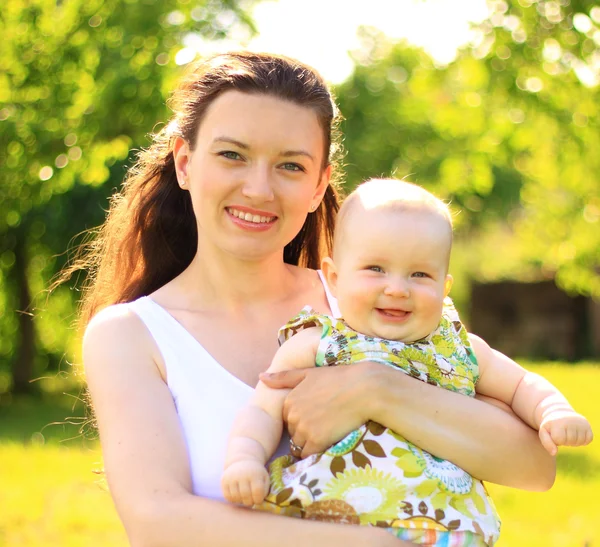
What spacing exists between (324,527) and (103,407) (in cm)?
67

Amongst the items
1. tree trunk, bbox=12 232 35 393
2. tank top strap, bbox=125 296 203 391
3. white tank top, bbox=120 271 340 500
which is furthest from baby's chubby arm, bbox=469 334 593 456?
tree trunk, bbox=12 232 35 393

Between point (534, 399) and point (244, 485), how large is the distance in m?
0.84

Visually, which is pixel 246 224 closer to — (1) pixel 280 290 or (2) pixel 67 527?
(1) pixel 280 290

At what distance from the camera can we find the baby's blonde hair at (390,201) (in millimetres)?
2322

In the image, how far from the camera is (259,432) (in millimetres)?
2191

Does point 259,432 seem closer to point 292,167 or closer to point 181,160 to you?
point 292,167

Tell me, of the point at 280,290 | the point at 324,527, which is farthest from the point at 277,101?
the point at 324,527

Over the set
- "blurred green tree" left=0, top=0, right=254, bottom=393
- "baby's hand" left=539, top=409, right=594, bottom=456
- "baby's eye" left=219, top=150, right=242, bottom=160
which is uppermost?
"blurred green tree" left=0, top=0, right=254, bottom=393

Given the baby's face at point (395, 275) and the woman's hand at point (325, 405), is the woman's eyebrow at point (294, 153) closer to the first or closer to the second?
the baby's face at point (395, 275)

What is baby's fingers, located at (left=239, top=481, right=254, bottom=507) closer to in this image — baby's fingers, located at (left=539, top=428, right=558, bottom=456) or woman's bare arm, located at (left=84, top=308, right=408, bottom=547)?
woman's bare arm, located at (left=84, top=308, right=408, bottom=547)

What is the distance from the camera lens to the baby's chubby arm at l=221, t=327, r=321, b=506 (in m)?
2.04

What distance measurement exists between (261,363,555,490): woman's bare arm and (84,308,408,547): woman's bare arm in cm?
23

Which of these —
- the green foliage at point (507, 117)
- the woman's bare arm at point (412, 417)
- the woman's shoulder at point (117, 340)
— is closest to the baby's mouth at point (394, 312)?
the woman's bare arm at point (412, 417)

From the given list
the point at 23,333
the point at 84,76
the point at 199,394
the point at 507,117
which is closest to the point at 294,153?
the point at 199,394
